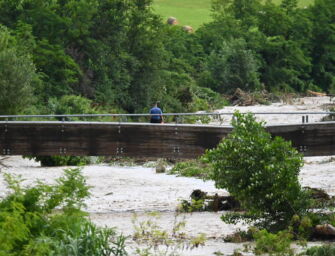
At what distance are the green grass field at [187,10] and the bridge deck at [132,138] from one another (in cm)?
9220

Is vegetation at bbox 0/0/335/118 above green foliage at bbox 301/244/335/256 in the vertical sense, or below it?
above

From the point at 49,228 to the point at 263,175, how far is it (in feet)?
23.1

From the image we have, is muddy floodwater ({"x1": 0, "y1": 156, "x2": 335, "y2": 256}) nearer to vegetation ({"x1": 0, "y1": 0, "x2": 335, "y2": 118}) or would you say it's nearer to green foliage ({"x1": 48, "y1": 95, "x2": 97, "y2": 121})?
green foliage ({"x1": 48, "y1": 95, "x2": 97, "y2": 121})

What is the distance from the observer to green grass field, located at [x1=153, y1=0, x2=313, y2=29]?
5095 inches

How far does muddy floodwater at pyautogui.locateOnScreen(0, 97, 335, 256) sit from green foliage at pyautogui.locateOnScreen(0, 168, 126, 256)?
3.36 metres

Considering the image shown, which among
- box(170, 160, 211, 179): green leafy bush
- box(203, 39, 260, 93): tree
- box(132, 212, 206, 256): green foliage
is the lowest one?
box(132, 212, 206, 256): green foliage

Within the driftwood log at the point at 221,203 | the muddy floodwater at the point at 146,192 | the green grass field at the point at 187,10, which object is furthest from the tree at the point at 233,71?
the driftwood log at the point at 221,203

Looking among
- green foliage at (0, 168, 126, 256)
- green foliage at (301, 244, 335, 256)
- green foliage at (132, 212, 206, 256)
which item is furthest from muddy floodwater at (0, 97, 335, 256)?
green foliage at (0, 168, 126, 256)

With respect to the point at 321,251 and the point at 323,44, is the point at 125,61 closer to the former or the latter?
the point at 323,44

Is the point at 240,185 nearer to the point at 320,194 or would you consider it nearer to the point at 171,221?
the point at 171,221

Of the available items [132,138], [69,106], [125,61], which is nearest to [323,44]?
[125,61]

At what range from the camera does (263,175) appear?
22.8 m

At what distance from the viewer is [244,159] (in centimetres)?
2294

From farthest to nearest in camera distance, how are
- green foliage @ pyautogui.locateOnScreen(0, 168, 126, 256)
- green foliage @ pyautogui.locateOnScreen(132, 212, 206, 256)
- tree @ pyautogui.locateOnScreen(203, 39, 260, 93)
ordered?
tree @ pyautogui.locateOnScreen(203, 39, 260, 93) < green foliage @ pyautogui.locateOnScreen(132, 212, 206, 256) < green foliage @ pyautogui.locateOnScreen(0, 168, 126, 256)
